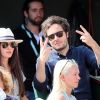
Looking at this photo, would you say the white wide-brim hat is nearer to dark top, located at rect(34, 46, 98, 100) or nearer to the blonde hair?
the blonde hair

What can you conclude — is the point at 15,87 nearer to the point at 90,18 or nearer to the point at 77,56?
the point at 77,56

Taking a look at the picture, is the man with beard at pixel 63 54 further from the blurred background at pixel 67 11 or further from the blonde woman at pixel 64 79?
the blurred background at pixel 67 11

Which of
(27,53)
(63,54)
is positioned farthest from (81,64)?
(27,53)

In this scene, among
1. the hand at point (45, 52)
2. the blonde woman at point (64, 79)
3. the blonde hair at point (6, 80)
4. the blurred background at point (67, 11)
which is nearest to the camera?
the blonde woman at point (64, 79)

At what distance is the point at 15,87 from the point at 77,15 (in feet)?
6.18

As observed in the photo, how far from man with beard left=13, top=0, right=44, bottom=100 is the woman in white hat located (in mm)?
583

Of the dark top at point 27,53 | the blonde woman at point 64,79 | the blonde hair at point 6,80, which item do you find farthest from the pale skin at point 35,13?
the blonde woman at point 64,79

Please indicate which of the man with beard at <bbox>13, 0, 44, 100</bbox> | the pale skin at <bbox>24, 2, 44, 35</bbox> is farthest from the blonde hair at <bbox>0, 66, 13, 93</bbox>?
the pale skin at <bbox>24, 2, 44, 35</bbox>

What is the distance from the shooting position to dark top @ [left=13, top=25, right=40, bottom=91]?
5180mm

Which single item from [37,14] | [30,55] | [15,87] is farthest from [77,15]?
[15,87]

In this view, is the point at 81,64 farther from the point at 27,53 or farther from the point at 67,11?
the point at 67,11

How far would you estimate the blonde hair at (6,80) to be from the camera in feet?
13.5

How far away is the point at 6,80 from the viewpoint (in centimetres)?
413

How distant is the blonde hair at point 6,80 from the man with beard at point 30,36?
736 mm
